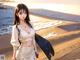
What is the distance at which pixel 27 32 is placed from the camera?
3436mm

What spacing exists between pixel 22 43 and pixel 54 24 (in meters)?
5.88

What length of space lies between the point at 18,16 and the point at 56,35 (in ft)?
15.1

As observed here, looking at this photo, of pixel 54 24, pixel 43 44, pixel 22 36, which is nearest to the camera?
pixel 22 36

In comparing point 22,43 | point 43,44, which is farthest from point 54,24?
point 22,43

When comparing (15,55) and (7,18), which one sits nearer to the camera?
(15,55)

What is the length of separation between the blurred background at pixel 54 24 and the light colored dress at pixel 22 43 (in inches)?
43.2

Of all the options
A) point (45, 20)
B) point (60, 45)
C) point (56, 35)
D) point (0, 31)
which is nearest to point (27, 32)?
point (60, 45)

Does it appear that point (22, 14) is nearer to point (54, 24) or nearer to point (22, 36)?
point (22, 36)

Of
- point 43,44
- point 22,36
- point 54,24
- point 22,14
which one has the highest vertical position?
point 22,14

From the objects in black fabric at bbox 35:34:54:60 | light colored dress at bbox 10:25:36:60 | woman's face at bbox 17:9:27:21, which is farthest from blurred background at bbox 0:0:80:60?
woman's face at bbox 17:9:27:21

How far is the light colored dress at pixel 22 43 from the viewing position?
3.43 m

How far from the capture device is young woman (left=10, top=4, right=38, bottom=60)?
3.43 m

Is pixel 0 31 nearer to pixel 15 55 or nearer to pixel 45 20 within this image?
pixel 45 20

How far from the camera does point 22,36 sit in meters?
3.43
